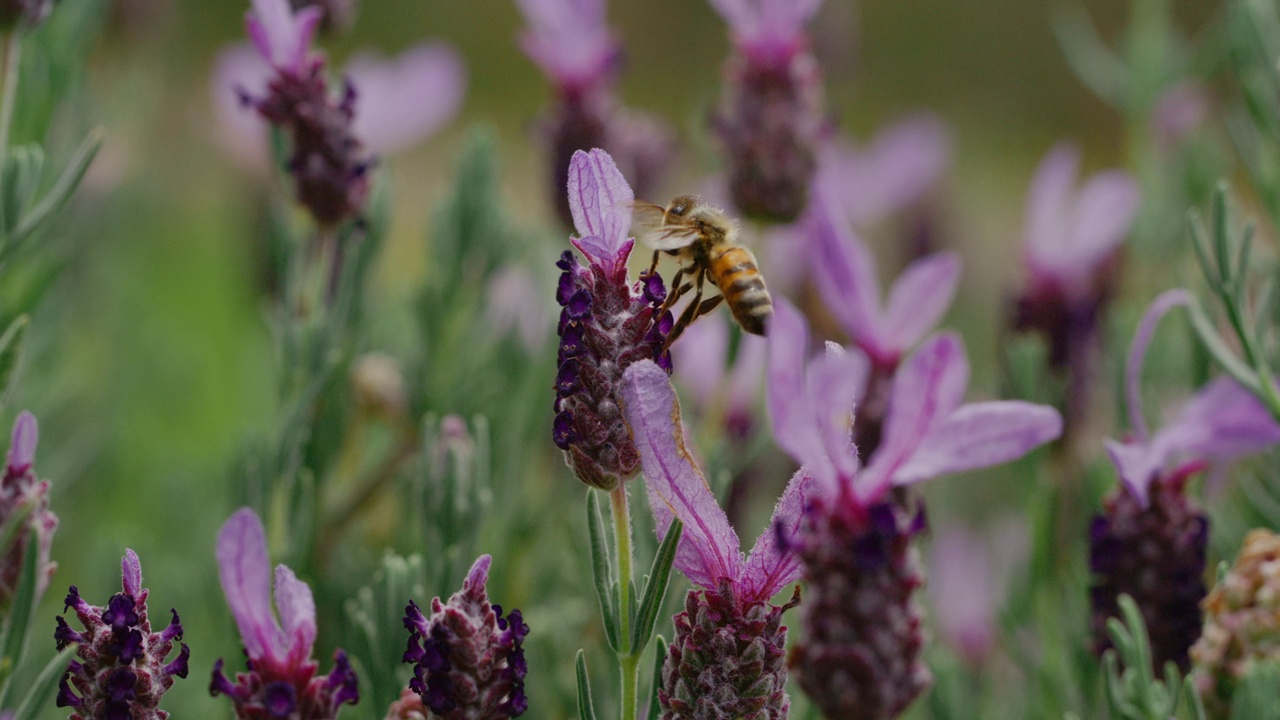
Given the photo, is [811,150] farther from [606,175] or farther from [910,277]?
[606,175]

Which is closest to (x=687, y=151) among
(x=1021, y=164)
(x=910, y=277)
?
(x=910, y=277)

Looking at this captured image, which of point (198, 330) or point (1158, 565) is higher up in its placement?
point (198, 330)

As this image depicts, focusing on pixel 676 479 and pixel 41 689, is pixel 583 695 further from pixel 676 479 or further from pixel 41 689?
pixel 41 689

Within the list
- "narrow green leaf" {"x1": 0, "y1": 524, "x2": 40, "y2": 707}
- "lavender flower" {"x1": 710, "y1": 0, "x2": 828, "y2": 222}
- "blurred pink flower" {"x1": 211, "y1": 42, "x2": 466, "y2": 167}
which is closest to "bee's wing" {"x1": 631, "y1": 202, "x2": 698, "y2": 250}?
"lavender flower" {"x1": 710, "y1": 0, "x2": 828, "y2": 222}

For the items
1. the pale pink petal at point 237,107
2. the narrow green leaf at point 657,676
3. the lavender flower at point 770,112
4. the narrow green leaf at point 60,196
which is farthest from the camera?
the pale pink petal at point 237,107

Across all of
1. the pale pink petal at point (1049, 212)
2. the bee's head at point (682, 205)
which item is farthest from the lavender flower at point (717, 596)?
the pale pink petal at point (1049, 212)

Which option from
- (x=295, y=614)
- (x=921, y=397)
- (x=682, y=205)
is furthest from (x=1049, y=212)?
(x=295, y=614)

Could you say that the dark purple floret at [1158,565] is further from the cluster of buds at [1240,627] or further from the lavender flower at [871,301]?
the lavender flower at [871,301]
